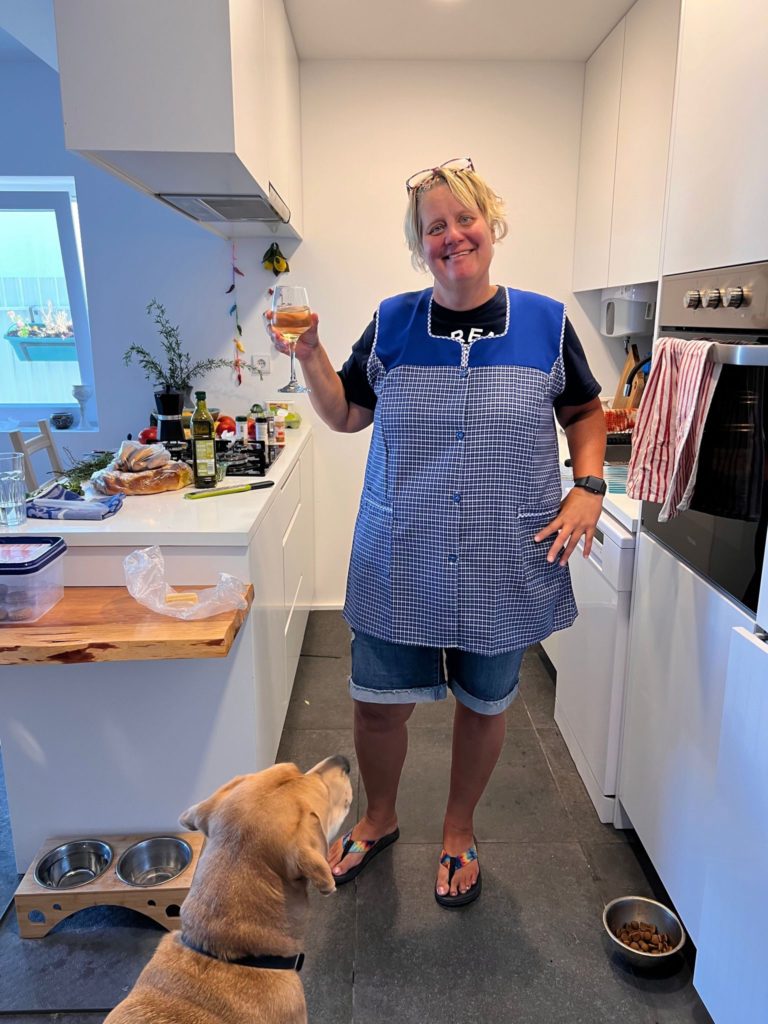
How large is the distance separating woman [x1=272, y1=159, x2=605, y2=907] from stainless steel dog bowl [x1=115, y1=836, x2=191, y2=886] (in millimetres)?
637

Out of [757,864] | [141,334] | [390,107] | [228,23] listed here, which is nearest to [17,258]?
[141,334]

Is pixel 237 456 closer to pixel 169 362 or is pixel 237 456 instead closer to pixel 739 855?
pixel 169 362

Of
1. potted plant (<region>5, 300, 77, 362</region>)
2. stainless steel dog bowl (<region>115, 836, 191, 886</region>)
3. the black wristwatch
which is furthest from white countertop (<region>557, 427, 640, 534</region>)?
potted plant (<region>5, 300, 77, 362</region>)

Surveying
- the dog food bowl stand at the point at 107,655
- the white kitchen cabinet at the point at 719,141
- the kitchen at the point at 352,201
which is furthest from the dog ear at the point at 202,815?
the kitchen at the point at 352,201

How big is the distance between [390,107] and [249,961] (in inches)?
118

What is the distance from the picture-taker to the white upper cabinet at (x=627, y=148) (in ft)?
7.07

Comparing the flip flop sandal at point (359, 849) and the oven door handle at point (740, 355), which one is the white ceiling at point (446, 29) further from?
the flip flop sandal at point (359, 849)

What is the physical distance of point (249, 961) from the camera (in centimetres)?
100

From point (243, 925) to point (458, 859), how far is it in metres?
0.93

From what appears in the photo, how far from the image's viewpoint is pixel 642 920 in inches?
64.0

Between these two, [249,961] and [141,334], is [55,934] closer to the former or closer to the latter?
[249,961]

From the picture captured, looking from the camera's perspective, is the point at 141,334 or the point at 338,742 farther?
the point at 141,334

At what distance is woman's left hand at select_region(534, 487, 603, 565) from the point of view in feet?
4.95

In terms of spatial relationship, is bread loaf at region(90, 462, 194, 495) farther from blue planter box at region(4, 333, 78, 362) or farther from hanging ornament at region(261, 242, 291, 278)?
blue planter box at region(4, 333, 78, 362)
